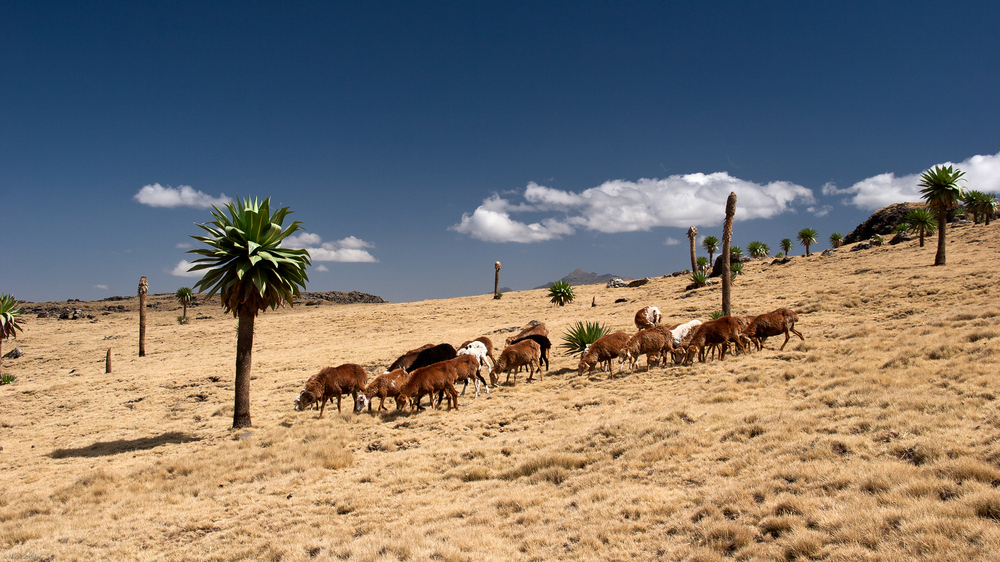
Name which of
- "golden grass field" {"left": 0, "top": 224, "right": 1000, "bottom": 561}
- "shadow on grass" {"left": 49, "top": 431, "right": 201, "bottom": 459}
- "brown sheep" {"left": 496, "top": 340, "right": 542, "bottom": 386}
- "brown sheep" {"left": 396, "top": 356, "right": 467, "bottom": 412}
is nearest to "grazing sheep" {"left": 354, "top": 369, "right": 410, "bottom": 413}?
"brown sheep" {"left": 396, "top": 356, "right": 467, "bottom": 412}

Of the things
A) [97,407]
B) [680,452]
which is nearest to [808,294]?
[680,452]

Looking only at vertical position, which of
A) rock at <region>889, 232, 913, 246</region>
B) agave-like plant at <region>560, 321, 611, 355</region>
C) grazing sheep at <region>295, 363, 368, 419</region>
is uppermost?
rock at <region>889, 232, 913, 246</region>

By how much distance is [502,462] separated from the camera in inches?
394

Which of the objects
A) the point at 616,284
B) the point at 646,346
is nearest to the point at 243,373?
the point at 646,346

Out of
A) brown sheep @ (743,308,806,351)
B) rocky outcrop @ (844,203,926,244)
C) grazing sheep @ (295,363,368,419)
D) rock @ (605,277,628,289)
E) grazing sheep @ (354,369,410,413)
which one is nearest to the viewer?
grazing sheep @ (354,369,410,413)

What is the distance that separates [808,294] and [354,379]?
26.1 meters

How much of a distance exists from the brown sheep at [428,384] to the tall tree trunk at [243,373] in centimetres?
577

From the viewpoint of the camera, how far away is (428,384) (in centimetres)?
1491

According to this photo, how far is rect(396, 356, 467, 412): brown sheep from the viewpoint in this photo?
14844 mm

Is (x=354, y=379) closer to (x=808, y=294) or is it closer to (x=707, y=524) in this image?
(x=707, y=524)

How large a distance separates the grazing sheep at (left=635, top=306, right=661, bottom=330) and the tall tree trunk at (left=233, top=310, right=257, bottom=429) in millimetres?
16739

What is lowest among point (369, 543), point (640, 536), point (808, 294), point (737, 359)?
point (369, 543)

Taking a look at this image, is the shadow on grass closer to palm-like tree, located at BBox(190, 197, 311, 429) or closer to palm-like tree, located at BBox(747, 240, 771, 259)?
palm-like tree, located at BBox(190, 197, 311, 429)

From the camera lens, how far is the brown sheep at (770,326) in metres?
16.1
